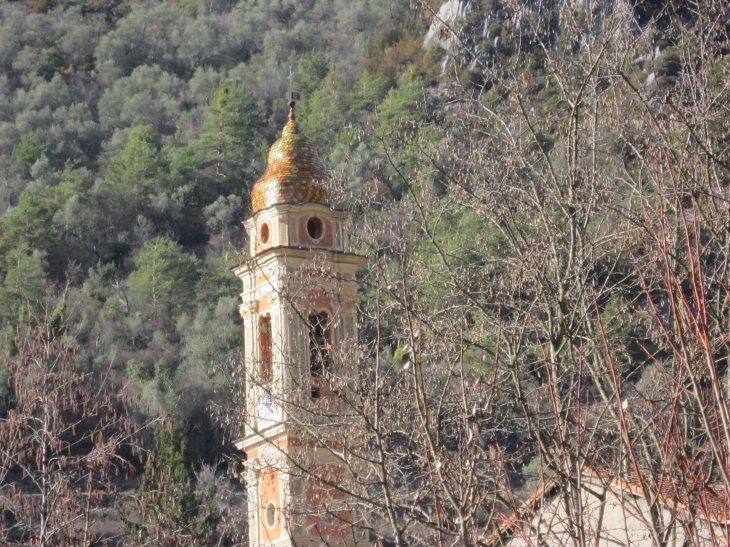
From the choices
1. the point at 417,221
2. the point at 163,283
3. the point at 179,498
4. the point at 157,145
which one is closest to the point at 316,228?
the point at 179,498

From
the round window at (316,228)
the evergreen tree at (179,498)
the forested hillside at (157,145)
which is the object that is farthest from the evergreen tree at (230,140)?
the round window at (316,228)

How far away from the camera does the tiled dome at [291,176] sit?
2261 cm

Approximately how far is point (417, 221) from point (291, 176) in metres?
10.6

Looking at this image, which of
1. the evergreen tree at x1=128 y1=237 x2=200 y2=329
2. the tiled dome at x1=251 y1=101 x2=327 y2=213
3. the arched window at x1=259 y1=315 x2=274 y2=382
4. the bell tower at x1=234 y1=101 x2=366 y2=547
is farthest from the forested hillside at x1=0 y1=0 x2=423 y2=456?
the arched window at x1=259 y1=315 x2=274 y2=382

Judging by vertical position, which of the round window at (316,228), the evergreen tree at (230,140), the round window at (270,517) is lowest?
the round window at (270,517)

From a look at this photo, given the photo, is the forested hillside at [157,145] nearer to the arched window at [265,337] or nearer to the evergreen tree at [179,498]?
Answer: the evergreen tree at [179,498]

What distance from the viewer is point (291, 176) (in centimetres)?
2286

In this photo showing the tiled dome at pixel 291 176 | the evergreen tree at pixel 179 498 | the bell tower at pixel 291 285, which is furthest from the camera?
the evergreen tree at pixel 179 498

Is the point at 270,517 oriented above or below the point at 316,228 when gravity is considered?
below

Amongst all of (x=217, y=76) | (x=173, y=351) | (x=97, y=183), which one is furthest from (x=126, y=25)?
(x=173, y=351)

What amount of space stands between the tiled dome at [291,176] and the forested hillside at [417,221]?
0.98 metres

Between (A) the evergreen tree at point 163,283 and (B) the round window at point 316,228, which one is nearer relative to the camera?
(B) the round window at point 316,228

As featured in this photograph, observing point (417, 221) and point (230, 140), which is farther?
point (230, 140)

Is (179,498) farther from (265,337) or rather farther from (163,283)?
(163,283)
